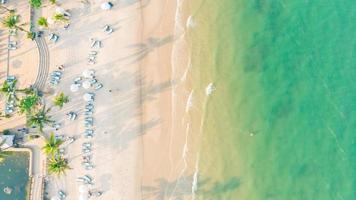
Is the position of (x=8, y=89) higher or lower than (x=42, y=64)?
lower

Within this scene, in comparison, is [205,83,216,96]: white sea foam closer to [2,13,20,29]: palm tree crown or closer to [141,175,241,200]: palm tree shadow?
[141,175,241,200]: palm tree shadow

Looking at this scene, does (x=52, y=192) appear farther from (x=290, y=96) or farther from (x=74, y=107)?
(x=290, y=96)

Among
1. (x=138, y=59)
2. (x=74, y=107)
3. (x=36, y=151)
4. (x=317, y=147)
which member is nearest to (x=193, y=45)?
(x=138, y=59)

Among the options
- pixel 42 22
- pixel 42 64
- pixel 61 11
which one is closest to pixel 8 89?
pixel 42 64

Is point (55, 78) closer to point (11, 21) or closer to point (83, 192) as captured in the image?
point (11, 21)

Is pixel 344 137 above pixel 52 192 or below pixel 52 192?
above

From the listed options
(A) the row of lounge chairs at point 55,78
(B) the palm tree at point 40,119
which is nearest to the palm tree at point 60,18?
(A) the row of lounge chairs at point 55,78

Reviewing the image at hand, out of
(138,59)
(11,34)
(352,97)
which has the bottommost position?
(352,97)
